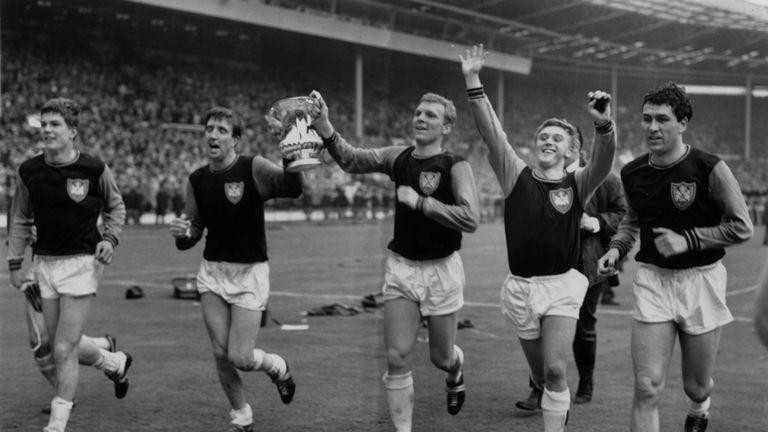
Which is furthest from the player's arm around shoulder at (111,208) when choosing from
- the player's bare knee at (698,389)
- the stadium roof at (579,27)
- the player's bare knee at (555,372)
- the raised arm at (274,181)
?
the stadium roof at (579,27)

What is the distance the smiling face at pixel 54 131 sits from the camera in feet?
20.0

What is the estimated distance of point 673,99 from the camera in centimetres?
529

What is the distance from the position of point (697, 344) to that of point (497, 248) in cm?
2074

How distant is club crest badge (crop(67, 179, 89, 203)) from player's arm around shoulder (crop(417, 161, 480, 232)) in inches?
89.2

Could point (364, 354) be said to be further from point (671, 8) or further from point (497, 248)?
point (671, 8)

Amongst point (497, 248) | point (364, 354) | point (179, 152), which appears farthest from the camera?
point (179, 152)

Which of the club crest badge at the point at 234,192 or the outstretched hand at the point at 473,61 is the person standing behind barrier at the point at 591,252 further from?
the club crest badge at the point at 234,192

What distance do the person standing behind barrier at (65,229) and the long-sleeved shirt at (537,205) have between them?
248cm

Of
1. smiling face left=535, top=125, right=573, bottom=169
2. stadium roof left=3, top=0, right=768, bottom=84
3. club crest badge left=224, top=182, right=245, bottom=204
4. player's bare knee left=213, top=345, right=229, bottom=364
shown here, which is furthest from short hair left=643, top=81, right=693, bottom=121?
stadium roof left=3, top=0, right=768, bottom=84

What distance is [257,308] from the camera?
6.14 metres

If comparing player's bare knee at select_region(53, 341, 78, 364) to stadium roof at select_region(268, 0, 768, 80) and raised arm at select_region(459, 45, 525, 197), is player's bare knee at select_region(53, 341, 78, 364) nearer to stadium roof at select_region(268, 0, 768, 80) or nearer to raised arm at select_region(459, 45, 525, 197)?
raised arm at select_region(459, 45, 525, 197)

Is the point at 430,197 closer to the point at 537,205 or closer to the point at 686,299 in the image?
the point at 537,205

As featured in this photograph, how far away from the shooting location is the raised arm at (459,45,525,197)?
5.73 metres

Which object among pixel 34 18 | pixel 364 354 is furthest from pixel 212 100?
pixel 364 354
